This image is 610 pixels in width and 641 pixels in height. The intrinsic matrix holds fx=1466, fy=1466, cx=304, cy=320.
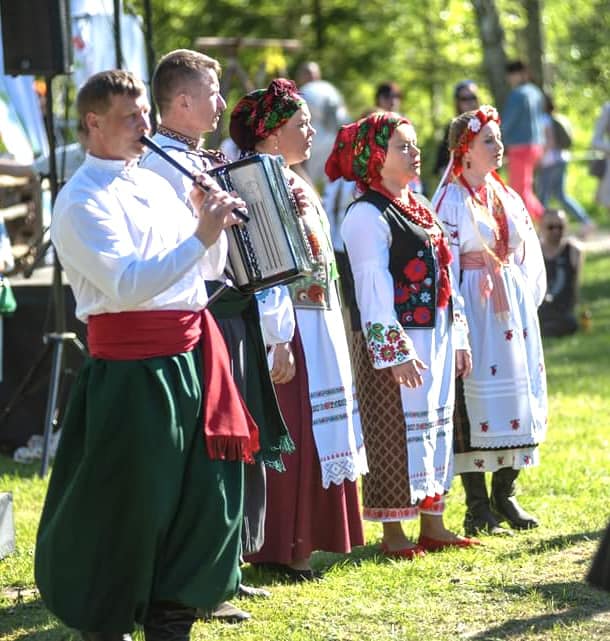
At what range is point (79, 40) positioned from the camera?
10773 millimetres

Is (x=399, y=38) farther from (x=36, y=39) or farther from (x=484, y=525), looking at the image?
(x=484, y=525)

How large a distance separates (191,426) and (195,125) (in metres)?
1.16

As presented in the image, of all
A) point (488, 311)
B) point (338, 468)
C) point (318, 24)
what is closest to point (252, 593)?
point (338, 468)

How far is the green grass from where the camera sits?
A: 15.8 ft

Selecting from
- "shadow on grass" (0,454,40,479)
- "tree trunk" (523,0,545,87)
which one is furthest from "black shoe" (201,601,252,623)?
"tree trunk" (523,0,545,87)

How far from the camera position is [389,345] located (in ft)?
18.1

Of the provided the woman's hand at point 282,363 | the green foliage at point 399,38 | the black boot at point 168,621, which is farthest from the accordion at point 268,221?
the green foliage at point 399,38

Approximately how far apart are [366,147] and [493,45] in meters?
11.1

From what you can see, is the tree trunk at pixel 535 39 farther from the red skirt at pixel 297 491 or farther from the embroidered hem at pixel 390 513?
the red skirt at pixel 297 491

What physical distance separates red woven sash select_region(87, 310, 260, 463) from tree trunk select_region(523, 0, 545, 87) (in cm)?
1385

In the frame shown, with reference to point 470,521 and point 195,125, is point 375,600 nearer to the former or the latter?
point 470,521

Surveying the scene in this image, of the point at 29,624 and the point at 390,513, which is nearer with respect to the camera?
the point at 29,624

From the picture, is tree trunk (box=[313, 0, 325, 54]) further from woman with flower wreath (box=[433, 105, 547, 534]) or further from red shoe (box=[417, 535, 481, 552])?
red shoe (box=[417, 535, 481, 552])

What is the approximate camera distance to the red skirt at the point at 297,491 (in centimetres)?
539
